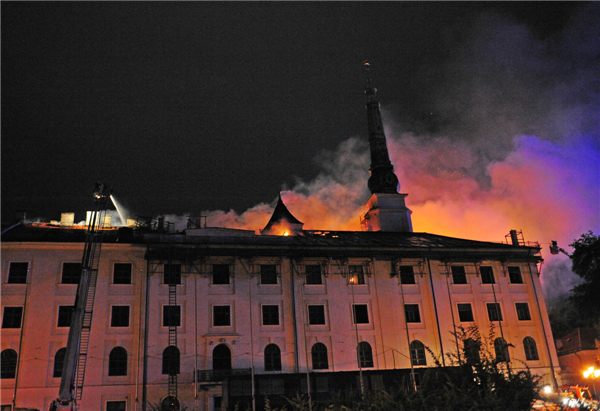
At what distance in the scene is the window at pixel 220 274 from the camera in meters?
42.2

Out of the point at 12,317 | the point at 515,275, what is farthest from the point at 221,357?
the point at 515,275

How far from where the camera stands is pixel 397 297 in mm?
44781

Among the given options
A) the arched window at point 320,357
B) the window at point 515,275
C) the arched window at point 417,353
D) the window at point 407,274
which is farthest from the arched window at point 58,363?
the window at point 515,275

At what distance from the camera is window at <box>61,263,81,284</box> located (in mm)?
39469

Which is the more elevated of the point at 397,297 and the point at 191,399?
the point at 397,297

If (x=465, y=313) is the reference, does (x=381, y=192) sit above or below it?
above

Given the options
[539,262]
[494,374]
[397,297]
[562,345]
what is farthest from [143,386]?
[562,345]

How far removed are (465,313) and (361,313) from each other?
9.13m

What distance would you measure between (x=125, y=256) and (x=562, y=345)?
200 ft

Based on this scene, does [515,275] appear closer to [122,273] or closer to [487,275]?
[487,275]

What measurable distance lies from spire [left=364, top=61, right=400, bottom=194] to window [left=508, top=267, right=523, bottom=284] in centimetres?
1754

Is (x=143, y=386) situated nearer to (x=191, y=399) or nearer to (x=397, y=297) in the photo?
(x=191, y=399)

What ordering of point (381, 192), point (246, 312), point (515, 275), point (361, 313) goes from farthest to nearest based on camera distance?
point (381, 192), point (515, 275), point (361, 313), point (246, 312)

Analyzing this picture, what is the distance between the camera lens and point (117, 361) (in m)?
38.3
